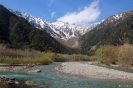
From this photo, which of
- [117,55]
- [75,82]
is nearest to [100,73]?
[75,82]

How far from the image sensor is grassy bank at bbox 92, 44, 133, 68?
89.9m

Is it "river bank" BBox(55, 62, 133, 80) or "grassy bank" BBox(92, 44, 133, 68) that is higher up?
"grassy bank" BBox(92, 44, 133, 68)

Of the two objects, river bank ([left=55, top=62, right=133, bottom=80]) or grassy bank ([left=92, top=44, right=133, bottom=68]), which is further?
grassy bank ([left=92, top=44, right=133, bottom=68])

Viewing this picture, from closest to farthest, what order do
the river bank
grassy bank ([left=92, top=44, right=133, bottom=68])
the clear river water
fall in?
the clear river water → the river bank → grassy bank ([left=92, top=44, right=133, bottom=68])

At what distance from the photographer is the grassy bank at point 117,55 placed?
3541 inches

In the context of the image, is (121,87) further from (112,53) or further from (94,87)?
(112,53)

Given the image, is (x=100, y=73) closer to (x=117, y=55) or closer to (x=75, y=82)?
(x=75, y=82)

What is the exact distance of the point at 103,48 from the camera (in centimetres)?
11650

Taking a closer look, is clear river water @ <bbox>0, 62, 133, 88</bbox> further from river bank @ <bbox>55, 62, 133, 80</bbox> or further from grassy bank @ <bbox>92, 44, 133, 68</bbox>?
grassy bank @ <bbox>92, 44, 133, 68</bbox>

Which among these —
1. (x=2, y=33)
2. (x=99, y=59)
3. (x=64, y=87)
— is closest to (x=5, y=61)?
(x=64, y=87)

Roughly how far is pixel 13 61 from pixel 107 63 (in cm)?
5231

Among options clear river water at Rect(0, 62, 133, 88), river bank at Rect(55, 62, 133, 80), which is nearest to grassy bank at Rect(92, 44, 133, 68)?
river bank at Rect(55, 62, 133, 80)

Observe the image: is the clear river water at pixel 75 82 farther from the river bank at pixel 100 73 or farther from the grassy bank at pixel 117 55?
the grassy bank at pixel 117 55

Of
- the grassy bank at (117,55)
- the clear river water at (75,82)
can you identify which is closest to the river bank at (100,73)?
the clear river water at (75,82)
